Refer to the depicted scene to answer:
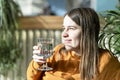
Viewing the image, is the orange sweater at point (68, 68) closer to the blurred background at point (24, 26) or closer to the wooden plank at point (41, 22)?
the blurred background at point (24, 26)

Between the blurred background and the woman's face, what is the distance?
7.55ft

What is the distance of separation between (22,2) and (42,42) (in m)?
3.95

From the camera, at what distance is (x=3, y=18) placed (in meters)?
5.15

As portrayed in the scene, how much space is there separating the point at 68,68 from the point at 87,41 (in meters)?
0.22

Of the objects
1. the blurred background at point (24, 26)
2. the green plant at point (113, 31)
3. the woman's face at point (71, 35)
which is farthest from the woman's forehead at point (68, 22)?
the blurred background at point (24, 26)

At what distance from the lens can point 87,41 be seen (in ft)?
7.65

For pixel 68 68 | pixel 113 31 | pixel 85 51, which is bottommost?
pixel 68 68

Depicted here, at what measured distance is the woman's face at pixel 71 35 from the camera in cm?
229

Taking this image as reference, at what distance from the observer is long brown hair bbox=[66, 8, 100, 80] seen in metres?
2.31

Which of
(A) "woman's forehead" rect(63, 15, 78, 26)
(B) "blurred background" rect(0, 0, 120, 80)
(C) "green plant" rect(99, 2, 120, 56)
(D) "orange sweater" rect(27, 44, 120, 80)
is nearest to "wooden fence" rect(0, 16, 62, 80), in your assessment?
(B) "blurred background" rect(0, 0, 120, 80)

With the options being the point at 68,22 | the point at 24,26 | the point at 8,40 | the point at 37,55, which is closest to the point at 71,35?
the point at 68,22

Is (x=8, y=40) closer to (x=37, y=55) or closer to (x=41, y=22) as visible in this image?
(x=41, y=22)

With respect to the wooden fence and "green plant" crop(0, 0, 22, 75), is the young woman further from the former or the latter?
the wooden fence

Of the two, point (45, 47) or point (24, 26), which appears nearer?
point (45, 47)
